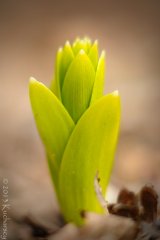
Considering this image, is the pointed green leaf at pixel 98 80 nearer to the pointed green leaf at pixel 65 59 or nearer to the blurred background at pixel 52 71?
the pointed green leaf at pixel 65 59

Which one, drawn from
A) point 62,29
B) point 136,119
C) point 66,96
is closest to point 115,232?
point 66,96

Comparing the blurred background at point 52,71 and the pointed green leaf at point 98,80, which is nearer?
the pointed green leaf at point 98,80

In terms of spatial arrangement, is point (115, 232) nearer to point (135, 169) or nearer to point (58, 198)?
point (58, 198)

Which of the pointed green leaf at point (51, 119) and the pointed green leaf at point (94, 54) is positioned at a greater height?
the pointed green leaf at point (94, 54)

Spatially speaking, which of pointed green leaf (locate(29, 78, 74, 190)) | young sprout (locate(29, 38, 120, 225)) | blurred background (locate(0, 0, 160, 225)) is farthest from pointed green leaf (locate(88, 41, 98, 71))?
blurred background (locate(0, 0, 160, 225))

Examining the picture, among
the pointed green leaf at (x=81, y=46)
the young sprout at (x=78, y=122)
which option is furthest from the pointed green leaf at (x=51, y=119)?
the pointed green leaf at (x=81, y=46)

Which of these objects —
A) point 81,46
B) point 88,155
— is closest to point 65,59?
point 81,46

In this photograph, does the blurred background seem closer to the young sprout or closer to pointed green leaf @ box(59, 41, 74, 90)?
the young sprout

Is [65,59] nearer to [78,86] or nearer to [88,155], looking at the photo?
[78,86]
